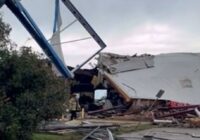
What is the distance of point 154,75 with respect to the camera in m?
28.4

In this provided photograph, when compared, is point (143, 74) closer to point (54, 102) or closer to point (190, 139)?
point (190, 139)

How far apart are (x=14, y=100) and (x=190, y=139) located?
194 inches

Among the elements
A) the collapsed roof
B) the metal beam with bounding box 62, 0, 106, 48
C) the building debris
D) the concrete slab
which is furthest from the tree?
the collapsed roof

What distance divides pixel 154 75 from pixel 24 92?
1649cm

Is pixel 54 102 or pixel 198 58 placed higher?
pixel 198 58

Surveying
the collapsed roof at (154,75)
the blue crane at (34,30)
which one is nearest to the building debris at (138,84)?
the collapsed roof at (154,75)

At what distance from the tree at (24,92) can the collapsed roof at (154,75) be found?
13225mm

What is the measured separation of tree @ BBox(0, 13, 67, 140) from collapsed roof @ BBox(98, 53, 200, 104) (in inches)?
Result: 521

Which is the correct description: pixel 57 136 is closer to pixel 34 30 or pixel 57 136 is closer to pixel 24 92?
pixel 24 92

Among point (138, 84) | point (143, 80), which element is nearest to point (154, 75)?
point (143, 80)

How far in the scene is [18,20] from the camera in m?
15.0

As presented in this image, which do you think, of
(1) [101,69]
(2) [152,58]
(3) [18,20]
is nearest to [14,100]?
(3) [18,20]

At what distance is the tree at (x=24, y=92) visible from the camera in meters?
12.1

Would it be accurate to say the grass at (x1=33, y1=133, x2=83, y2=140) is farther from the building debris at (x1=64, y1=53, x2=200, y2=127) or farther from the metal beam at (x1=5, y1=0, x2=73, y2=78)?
the building debris at (x1=64, y1=53, x2=200, y2=127)
